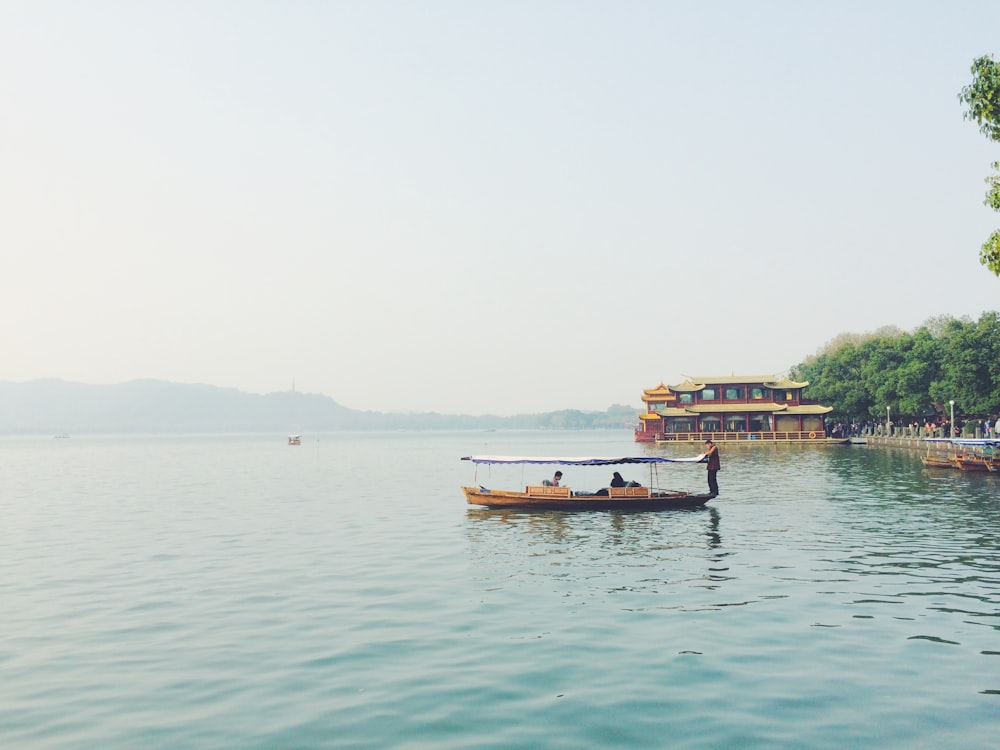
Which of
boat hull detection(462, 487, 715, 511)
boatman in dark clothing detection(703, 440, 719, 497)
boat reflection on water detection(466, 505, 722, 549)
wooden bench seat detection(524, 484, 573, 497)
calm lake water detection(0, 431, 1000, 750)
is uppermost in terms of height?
boatman in dark clothing detection(703, 440, 719, 497)

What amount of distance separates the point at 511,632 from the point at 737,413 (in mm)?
105184

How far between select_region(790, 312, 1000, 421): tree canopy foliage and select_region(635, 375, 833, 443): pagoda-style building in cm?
407

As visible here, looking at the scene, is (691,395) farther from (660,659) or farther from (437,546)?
(660,659)

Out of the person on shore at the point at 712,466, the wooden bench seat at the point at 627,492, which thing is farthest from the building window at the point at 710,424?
the wooden bench seat at the point at 627,492

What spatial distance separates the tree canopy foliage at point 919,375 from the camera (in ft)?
262

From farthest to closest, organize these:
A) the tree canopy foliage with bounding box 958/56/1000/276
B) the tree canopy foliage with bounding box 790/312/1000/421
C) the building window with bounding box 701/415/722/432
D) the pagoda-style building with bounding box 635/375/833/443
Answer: the building window with bounding box 701/415/722/432, the pagoda-style building with bounding box 635/375/833/443, the tree canopy foliage with bounding box 790/312/1000/421, the tree canopy foliage with bounding box 958/56/1000/276

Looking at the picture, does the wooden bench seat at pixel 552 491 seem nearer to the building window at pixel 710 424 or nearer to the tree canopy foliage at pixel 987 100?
the tree canopy foliage at pixel 987 100

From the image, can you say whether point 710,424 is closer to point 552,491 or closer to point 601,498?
point 552,491

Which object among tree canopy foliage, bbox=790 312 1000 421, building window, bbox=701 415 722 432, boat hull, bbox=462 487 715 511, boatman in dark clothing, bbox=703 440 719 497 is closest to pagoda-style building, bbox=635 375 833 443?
building window, bbox=701 415 722 432

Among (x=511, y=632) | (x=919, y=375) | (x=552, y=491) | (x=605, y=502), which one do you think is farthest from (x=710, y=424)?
(x=511, y=632)

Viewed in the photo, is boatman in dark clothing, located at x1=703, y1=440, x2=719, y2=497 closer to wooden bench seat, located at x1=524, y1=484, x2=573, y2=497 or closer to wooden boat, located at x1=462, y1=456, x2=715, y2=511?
wooden boat, located at x1=462, y1=456, x2=715, y2=511

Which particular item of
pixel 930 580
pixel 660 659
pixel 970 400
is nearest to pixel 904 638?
pixel 660 659

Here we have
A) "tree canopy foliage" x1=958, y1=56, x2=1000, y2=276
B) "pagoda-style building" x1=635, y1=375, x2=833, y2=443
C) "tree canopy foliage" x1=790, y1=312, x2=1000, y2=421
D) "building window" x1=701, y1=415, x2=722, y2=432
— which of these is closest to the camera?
"tree canopy foliage" x1=958, y1=56, x2=1000, y2=276

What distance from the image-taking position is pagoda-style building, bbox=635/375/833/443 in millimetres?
113000
